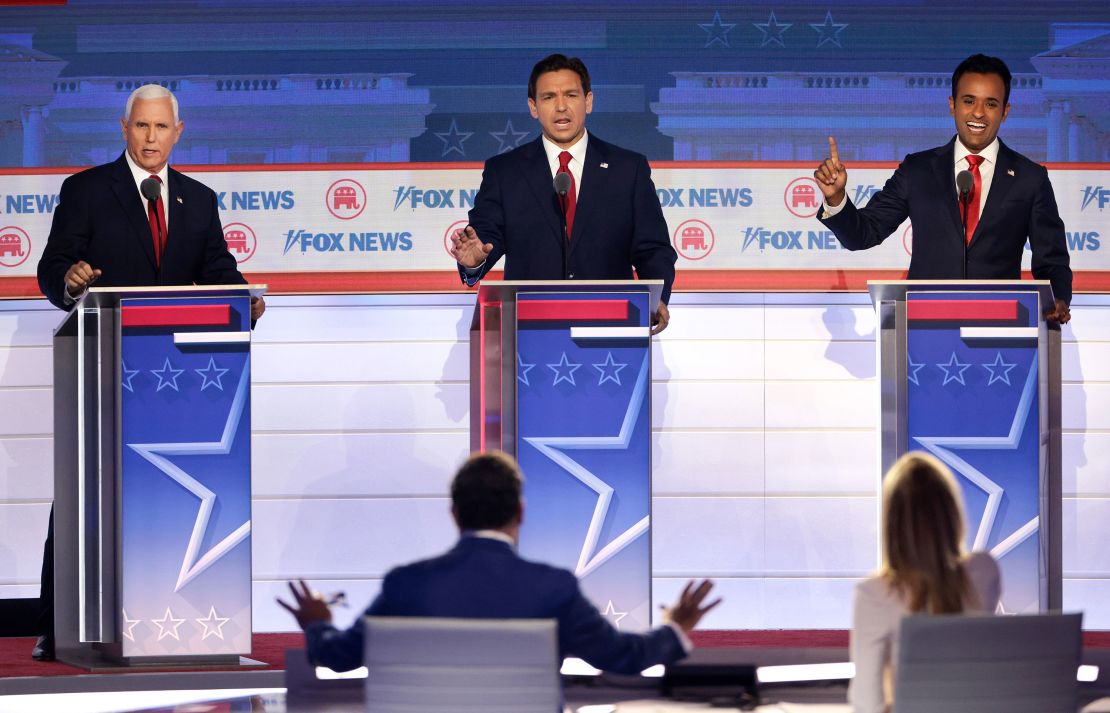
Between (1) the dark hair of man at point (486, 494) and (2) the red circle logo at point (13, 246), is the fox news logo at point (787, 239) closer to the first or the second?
(2) the red circle logo at point (13, 246)

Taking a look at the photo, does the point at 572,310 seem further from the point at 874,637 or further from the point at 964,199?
the point at 874,637

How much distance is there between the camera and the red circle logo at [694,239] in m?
5.58

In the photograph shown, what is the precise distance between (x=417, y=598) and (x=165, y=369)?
164 centimetres

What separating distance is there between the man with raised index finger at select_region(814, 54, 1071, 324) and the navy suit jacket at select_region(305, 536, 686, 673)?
2236mm

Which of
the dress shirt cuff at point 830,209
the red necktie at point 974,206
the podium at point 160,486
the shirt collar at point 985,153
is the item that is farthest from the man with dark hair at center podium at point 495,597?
the shirt collar at point 985,153

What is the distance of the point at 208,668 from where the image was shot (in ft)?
12.6

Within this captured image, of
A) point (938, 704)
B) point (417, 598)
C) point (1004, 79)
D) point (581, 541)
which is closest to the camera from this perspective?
point (938, 704)

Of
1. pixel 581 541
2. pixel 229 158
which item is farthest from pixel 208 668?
pixel 229 158

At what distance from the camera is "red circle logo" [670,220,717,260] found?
5578 mm

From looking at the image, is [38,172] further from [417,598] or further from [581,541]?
[417,598]

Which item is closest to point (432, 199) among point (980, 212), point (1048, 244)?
point (980, 212)

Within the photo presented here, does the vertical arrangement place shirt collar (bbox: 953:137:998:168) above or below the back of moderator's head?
above

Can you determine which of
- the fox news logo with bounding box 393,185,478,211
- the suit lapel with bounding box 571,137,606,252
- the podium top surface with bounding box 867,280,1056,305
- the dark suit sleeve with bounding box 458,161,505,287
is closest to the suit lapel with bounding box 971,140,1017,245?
A: the podium top surface with bounding box 867,280,1056,305

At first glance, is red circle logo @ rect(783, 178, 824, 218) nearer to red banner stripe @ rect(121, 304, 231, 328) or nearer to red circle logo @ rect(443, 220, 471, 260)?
red circle logo @ rect(443, 220, 471, 260)
